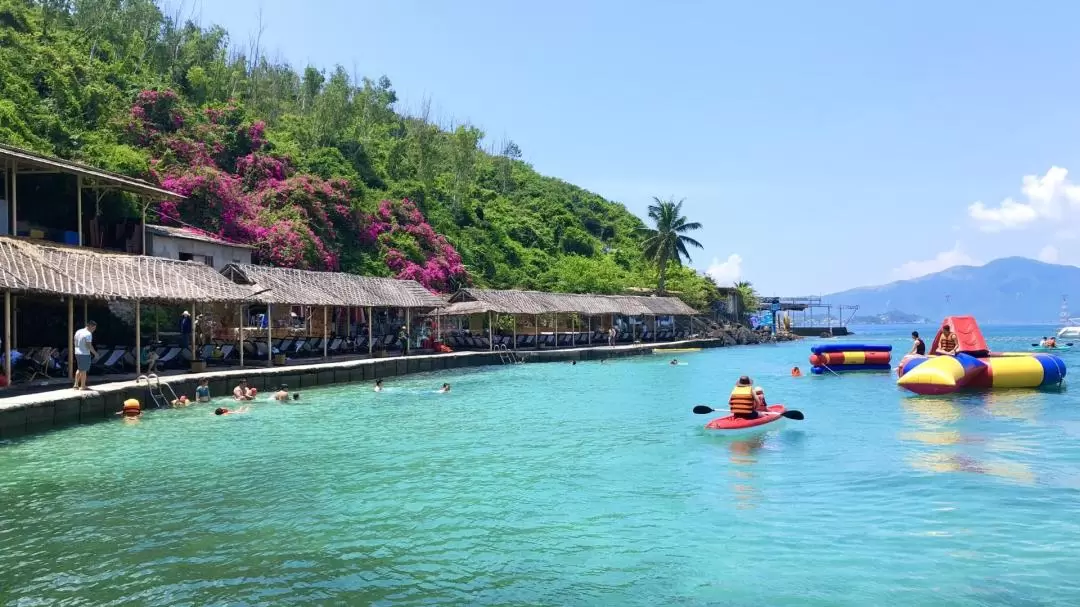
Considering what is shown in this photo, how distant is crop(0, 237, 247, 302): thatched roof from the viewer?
15141 mm

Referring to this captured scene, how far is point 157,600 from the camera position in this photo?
20.6 feet

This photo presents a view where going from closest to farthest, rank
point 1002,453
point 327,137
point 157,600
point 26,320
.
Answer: point 157,600
point 1002,453
point 26,320
point 327,137

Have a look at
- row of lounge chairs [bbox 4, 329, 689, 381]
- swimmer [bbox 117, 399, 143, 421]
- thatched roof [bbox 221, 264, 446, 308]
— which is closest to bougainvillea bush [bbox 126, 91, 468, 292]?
thatched roof [bbox 221, 264, 446, 308]

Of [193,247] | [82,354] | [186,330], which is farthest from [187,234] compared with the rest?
[82,354]

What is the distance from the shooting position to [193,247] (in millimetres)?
28297

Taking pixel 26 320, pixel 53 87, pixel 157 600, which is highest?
pixel 53 87

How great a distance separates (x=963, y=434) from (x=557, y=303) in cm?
2676

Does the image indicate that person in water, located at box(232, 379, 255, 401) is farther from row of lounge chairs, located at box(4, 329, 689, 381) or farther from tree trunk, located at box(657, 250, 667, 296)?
tree trunk, located at box(657, 250, 667, 296)

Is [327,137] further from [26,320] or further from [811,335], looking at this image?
[811,335]

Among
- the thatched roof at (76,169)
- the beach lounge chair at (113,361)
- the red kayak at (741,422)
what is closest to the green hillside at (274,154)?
the thatched roof at (76,169)

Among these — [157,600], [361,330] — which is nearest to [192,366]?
[361,330]

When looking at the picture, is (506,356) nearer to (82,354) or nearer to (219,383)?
(219,383)

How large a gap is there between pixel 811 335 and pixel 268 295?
74.4 m

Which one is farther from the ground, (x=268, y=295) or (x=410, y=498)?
(x=268, y=295)
